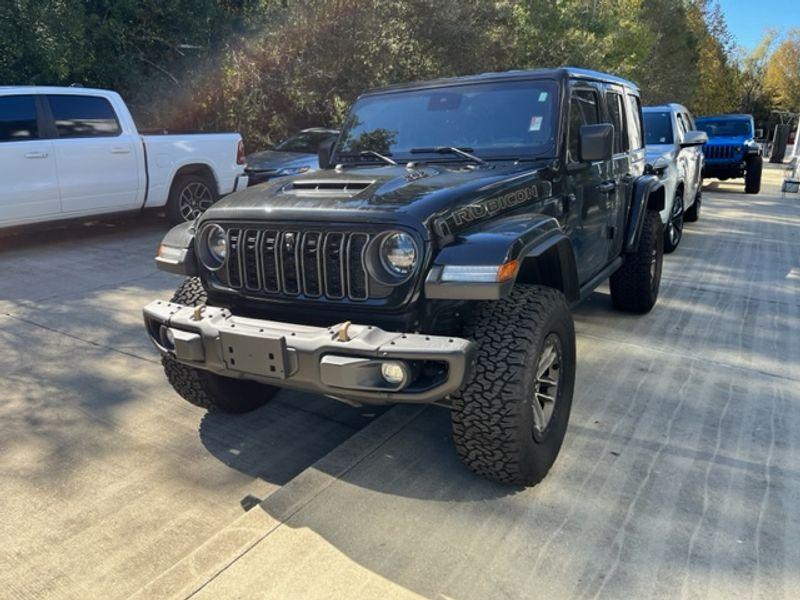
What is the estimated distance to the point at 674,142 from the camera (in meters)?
8.71

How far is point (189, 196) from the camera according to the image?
9.02 m

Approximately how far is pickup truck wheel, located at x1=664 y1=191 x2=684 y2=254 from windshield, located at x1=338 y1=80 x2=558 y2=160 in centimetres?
473

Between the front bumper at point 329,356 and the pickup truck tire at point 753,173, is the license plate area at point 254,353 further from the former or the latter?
the pickup truck tire at point 753,173

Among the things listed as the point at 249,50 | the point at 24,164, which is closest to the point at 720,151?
the point at 249,50

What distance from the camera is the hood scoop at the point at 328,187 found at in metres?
2.97

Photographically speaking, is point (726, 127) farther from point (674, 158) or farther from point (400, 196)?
point (400, 196)

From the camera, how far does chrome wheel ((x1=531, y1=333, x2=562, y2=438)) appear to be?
111 inches

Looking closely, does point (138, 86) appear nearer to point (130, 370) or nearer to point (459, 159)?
point (130, 370)

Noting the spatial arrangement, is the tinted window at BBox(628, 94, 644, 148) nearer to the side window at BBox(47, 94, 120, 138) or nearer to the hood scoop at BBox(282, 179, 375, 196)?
the hood scoop at BBox(282, 179, 375, 196)

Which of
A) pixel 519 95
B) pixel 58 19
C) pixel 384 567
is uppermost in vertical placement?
pixel 58 19

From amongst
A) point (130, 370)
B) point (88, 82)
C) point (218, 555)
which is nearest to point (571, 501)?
Result: point (218, 555)

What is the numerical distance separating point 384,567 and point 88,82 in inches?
480

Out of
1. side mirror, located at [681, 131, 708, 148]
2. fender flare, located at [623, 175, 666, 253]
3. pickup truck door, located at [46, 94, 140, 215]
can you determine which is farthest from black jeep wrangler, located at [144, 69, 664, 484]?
side mirror, located at [681, 131, 708, 148]

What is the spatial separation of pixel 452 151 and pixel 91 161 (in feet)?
18.9
